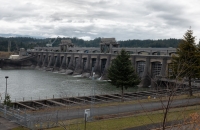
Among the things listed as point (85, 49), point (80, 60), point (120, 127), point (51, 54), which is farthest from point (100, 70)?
point (120, 127)

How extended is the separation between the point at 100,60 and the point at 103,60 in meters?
3.24

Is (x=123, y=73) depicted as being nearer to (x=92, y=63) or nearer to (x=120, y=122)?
(x=120, y=122)

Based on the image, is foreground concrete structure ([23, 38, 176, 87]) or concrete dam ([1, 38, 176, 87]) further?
concrete dam ([1, 38, 176, 87])

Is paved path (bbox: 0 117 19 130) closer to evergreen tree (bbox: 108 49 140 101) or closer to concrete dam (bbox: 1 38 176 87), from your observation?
evergreen tree (bbox: 108 49 140 101)

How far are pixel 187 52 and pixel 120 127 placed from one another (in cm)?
1843

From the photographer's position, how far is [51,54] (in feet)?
A: 396

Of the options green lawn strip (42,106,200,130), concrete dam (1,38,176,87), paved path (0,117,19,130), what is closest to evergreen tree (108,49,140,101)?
green lawn strip (42,106,200,130)

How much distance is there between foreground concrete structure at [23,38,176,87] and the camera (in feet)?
208

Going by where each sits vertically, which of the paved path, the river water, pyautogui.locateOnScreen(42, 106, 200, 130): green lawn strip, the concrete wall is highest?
the concrete wall

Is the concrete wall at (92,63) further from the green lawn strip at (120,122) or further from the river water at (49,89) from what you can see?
the green lawn strip at (120,122)

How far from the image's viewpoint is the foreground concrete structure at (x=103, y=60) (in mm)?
63344

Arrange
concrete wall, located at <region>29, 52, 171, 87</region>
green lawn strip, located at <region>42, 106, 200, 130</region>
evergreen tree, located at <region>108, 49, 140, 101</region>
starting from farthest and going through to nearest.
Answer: concrete wall, located at <region>29, 52, 171, 87</region> < evergreen tree, located at <region>108, 49, 140, 101</region> < green lawn strip, located at <region>42, 106, 200, 130</region>

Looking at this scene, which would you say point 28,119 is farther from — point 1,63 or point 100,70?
point 1,63

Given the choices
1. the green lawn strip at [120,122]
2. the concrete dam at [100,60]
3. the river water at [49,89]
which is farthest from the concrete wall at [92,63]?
the green lawn strip at [120,122]
